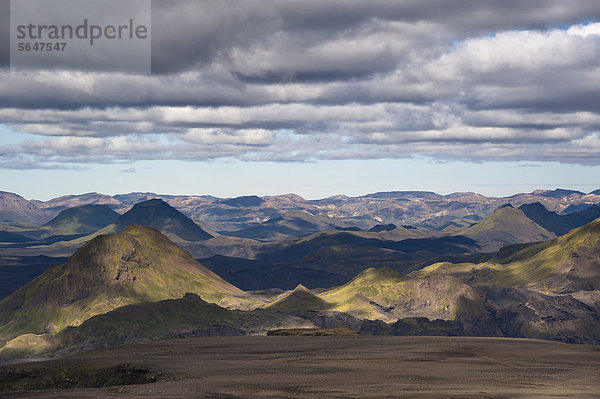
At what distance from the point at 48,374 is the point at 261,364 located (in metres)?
35.7

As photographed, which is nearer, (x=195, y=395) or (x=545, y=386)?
(x=195, y=395)

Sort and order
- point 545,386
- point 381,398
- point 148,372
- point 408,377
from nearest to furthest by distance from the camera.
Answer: point 381,398 → point 545,386 → point 408,377 → point 148,372

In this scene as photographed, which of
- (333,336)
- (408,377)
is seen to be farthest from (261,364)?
(333,336)

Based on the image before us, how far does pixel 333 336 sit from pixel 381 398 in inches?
4300

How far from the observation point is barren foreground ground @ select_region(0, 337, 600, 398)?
9494 centimetres

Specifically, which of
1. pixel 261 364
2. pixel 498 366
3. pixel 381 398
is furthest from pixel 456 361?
pixel 381 398

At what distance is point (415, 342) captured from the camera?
173 m

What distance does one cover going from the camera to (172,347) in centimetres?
17150

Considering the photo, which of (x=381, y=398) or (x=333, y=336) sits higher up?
(x=381, y=398)

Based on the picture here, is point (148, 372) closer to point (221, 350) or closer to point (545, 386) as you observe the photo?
point (221, 350)

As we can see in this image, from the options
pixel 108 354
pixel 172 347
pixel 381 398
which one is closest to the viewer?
pixel 381 398

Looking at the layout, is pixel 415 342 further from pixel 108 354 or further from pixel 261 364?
pixel 108 354

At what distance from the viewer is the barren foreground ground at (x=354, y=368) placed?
94.9m

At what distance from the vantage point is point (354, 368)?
121 metres
